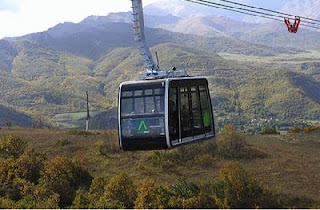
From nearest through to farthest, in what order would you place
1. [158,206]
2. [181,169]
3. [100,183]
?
[158,206] < [100,183] < [181,169]

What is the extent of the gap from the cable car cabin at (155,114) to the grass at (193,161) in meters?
21.7

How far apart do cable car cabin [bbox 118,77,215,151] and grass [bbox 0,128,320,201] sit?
21731 mm

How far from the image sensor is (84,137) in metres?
59.0

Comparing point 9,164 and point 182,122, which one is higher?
point 182,122

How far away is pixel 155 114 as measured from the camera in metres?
16.6

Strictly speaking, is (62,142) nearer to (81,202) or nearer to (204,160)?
(204,160)

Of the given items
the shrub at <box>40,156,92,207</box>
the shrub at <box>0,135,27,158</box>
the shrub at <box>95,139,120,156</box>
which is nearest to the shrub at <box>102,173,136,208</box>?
the shrub at <box>40,156,92,207</box>

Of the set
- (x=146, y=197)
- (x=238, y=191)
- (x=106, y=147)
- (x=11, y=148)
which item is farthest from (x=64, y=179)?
(x=238, y=191)

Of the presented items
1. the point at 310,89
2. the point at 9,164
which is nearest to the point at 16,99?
the point at 310,89

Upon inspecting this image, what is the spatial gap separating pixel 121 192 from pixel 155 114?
742 inches

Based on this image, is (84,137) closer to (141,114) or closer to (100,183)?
(100,183)

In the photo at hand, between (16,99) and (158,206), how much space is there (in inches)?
6255

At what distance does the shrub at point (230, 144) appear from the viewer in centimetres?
5006

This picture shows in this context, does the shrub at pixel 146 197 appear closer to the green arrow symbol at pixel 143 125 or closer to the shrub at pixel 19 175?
the shrub at pixel 19 175
